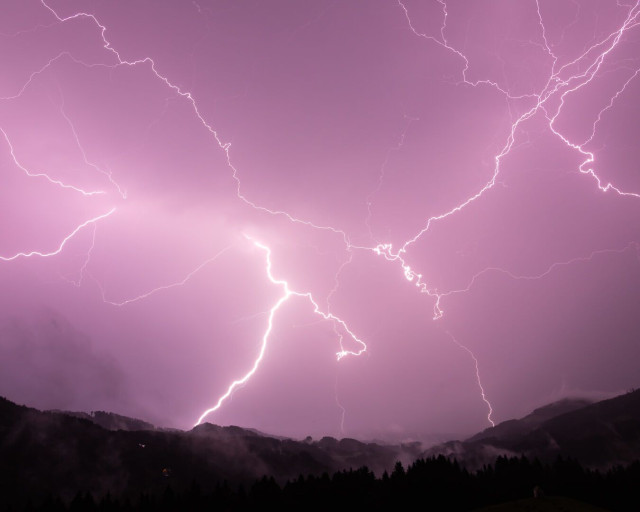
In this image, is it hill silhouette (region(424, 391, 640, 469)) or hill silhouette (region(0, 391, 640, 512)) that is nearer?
hill silhouette (region(0, 391, 640, 512))

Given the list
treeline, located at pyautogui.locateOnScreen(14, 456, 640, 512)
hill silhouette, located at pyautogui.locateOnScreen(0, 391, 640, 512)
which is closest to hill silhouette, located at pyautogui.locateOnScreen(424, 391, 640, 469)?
hill silhouette, located at pyautogui.locateOnScreen(0, 391, 640, 512)

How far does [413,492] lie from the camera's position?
6638 centimetres

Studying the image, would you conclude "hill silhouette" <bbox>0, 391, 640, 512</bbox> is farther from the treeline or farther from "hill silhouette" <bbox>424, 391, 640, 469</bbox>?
"hill silhouette" <bbox>424, 391, 640, 469</bbox>

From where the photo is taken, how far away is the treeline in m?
64.5


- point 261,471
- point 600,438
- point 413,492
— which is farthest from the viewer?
point 600,438

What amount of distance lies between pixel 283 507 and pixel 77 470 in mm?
86611

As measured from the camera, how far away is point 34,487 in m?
113

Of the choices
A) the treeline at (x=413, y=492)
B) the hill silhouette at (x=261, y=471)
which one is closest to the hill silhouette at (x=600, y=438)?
the hill silhouette at (x=261, y=471)

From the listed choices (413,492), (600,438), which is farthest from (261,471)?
(600,438)

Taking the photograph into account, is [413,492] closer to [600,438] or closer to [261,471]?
[261,471]

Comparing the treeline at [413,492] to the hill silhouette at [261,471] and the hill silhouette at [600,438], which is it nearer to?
the hill silhouette at [261,471]

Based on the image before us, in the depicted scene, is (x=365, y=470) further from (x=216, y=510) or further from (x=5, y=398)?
(x=5, y=398)

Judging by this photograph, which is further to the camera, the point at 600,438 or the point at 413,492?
the point at 600,438

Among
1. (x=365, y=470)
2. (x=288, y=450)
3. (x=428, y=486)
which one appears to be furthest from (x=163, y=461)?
(x=428, y=486)
